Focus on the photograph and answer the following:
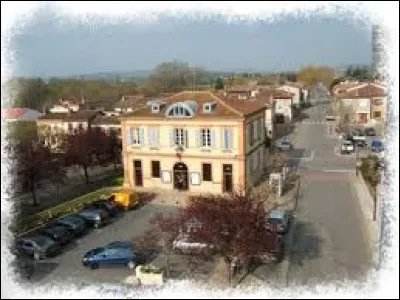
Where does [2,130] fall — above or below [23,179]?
above

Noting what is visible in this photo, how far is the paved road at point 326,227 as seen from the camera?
16.0m

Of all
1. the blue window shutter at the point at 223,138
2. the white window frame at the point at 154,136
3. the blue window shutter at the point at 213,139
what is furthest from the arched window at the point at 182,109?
the blue window shutter at the point at 223,138

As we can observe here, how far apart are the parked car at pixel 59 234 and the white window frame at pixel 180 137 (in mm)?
9365

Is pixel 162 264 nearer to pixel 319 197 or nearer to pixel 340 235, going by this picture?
pixel 340 235

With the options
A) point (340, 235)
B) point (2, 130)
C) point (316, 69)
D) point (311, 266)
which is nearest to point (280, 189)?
point (340, 235)

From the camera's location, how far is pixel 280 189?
26.2 m

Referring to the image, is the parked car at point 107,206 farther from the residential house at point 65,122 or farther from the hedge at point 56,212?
the residential house at point 65,122

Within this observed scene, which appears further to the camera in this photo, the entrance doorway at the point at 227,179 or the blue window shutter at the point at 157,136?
the blue window shutter at the point at 157,136

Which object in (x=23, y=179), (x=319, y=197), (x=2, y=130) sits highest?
(x=2, y=130)

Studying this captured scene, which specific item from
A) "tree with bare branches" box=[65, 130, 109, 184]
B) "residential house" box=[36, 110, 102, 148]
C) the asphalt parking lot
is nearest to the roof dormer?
the asphalt parking lot

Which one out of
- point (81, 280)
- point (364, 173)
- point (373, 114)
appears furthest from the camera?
point (373, 114)

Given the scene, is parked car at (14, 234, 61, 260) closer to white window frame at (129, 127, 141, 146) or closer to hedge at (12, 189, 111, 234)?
hedge at (12, 189, 111, 234)

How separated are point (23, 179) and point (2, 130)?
1502cm

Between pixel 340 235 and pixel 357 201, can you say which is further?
pixel 357 201
